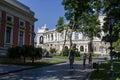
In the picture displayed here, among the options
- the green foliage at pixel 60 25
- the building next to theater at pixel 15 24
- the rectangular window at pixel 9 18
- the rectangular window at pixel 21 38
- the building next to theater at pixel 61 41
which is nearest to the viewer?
the building next to theater at pixel 15 24

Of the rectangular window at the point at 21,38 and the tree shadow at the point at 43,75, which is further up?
the rectangular window at the point at 21,38

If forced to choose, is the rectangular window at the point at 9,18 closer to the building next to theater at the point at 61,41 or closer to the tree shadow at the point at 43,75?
the tree shadow at the point at 43,75

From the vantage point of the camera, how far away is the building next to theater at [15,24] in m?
35.1

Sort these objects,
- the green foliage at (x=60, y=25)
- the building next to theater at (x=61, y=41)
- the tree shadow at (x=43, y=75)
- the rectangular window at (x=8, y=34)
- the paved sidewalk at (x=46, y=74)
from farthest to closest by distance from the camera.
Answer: the building next to theater at (x=61, y=41), the green foliage at (x=60, y=25), the rectangular window at (x=8, y=34), the paved sidewalk at (x=46, y=74), the tree shadow at (x=43, y=75)

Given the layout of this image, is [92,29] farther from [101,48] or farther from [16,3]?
[101,48]

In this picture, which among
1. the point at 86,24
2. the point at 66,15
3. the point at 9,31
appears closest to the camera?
the point at 9,31

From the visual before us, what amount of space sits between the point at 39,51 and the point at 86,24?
1118 inches

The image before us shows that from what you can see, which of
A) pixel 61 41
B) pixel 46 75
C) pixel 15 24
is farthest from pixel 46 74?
pixel 61 41

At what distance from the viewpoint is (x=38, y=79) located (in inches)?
672

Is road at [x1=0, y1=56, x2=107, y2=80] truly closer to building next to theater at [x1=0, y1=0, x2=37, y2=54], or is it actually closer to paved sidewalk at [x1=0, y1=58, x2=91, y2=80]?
paved sidewalk at [x1=0, y1=58, x2=91, y2=80]

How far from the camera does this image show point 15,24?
126ft

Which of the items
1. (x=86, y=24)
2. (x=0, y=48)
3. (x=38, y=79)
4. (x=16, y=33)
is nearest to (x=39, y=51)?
(x=0, y=48)

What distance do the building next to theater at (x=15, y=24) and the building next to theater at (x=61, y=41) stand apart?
178ft

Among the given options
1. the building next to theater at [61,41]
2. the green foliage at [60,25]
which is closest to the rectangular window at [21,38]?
the green foliage at [60,25]
